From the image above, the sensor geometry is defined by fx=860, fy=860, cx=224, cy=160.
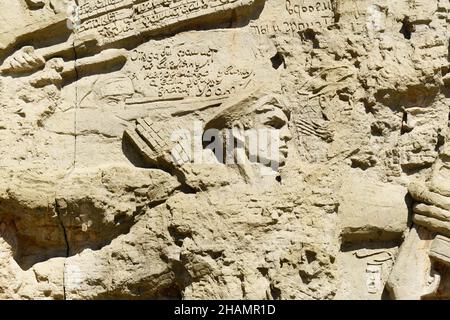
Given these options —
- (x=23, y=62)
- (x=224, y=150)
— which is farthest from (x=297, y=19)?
(x=23, y=62)

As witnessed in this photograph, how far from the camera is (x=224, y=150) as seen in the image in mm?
4746

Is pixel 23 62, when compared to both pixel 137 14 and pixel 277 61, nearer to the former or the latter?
pixel 137 14

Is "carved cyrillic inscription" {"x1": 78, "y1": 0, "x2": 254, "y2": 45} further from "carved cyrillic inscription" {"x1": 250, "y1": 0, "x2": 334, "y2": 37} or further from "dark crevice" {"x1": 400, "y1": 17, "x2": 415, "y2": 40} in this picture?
"dark crevice" {"x1": 400, "y1": 17, "x2": 415, "y2": 40}

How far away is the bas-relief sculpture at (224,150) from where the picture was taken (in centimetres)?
445

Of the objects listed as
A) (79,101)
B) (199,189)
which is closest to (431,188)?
Answer: (199,189)

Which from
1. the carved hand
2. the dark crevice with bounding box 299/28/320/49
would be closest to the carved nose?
the dark crevice with bounding box 299/28/320/49

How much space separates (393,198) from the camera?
4.48 meters

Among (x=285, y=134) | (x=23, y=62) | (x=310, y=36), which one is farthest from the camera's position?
(x=23, y=62)

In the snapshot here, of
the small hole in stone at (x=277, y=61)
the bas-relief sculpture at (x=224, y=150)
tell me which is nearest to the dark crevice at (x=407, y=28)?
the bas-relief sculpture at (x=224, y=150)

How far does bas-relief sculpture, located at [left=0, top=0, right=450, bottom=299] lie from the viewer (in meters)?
4.45

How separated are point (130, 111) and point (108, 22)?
575 mm

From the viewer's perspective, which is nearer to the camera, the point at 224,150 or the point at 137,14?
the point at 224,150

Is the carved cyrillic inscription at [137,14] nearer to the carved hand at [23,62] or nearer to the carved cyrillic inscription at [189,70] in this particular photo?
the carved cyrillic inscription at [189,70]

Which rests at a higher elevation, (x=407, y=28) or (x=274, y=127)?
(x=407, y=28)
